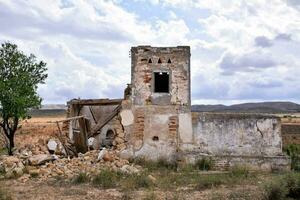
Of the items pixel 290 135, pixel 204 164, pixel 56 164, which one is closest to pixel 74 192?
pixel 56 164

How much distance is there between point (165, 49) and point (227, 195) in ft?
25.3

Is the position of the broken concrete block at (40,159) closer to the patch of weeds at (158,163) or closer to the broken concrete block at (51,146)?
the broken concrete block at (51,146)

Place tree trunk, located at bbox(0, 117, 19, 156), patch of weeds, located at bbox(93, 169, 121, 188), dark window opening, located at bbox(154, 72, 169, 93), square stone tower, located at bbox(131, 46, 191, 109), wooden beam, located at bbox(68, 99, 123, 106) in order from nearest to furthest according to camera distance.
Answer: patch of weeds, located at bbox(93, 169, 121, 188), square stone tower, located at bbox(131, 46, 191, 109), dark window opening, located at bbox(154, 72, 169, 93), wooden beam, located at bbox(68, 99, 123, 106), tree trunk, located at bbox(0, 117, 19, 156)

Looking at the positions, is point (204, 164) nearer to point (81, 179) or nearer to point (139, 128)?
point (139, 128)

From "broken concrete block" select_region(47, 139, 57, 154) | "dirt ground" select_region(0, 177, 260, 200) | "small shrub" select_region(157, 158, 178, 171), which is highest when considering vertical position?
"broken concrete block" select_region(47, 139, 57, 154)

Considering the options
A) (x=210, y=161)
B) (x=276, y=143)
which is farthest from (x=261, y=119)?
(x=210, y=161)

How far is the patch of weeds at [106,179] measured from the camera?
14523 mm

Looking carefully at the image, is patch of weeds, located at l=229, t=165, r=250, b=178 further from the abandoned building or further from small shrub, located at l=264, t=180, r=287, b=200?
small shrub, located at l=264, t=180, r=287, b=200

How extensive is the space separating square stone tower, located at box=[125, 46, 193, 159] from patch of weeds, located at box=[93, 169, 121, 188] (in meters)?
3.30

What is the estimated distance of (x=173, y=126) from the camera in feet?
61.1

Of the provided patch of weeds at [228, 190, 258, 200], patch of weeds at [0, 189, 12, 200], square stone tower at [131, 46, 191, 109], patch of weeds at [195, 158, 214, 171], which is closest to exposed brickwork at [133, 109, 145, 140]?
square stone tower at [131, 46, 191, 109]

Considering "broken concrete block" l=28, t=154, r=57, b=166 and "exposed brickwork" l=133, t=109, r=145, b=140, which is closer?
"broken concrete block" l=28, t=154, r=57, b=166

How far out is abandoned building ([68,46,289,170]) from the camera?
1862cm

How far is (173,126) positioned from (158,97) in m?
1.29
